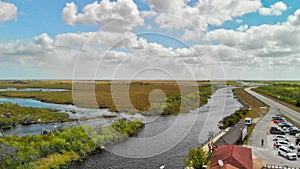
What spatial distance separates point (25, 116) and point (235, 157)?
25130mm

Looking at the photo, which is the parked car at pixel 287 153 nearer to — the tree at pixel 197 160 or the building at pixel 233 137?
the building at pixel 233 137

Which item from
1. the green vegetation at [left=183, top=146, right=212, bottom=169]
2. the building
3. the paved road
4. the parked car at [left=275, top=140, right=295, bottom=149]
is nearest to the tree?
the green vegetation at [left=183, top=146, right=212, bottom=169]

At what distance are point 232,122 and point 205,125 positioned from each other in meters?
2.57

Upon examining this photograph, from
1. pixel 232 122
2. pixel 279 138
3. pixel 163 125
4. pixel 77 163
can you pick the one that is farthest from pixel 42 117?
pixel 279 138

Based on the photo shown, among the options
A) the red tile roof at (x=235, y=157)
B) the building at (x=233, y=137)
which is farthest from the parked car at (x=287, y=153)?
the red tile roof at (x=235, y=157)

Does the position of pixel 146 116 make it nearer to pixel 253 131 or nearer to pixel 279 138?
pixel 253 131

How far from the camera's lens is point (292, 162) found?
13.0 metres

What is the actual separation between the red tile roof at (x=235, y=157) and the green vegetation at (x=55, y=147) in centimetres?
823

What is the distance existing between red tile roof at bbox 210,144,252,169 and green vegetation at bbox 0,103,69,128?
21.5m

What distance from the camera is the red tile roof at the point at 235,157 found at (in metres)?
9.80

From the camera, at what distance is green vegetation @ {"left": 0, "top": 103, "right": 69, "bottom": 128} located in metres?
26.2

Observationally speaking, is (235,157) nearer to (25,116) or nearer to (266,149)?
(266,149)

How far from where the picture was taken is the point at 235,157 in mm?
9945

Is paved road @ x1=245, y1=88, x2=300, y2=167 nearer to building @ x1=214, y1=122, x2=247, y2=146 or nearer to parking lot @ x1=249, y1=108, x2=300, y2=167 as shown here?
parking lot @ x1=249, y1=108, x2=300, y2=167
